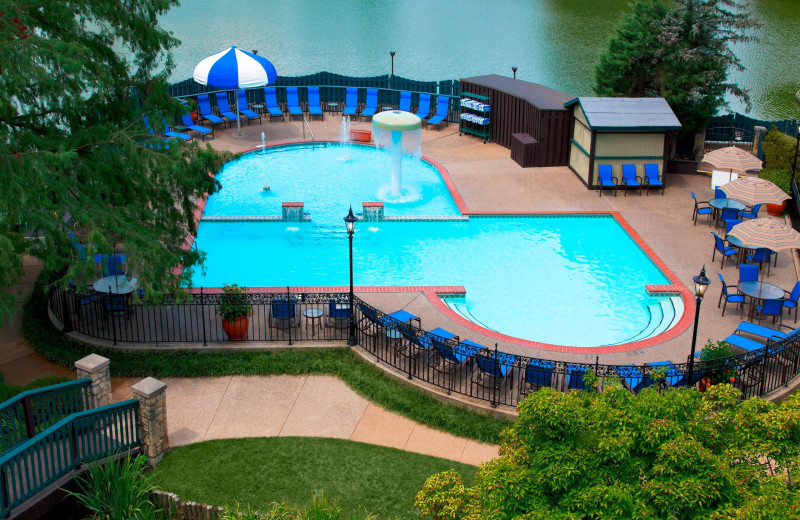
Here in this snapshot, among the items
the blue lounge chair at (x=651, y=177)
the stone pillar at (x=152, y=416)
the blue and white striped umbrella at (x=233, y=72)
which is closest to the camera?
the stone pillar at (x=152, y=416)

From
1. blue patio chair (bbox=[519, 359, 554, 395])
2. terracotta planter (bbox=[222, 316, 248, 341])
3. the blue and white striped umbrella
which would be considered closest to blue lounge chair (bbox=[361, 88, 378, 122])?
the blue and white striped umbrella

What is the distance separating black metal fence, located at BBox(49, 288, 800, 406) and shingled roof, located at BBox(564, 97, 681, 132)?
1045 centimetres

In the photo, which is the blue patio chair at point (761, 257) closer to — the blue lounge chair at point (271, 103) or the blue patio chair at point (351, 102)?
the blue patio chair at point (351, 102)

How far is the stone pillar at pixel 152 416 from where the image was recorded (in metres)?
12.8

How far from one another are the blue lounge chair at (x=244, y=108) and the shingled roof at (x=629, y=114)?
11.9 metres

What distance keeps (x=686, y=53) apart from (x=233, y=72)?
14773mm

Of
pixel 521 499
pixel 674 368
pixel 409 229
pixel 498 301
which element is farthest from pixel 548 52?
pixel 521 499

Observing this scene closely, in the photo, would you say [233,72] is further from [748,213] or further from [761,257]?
[761,257]

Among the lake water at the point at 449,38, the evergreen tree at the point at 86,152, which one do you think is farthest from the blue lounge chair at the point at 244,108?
the evergreen tree at the point at 86,152

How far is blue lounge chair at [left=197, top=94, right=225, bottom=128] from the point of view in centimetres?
3014

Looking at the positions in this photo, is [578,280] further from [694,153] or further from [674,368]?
[694,153]

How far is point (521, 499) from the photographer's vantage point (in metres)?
8.23

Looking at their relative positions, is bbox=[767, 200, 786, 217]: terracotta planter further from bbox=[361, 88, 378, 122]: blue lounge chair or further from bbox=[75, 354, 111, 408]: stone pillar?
bbox=[75, 354, 111, 408]: stone pillar

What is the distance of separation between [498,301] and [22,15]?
11.2 meters
